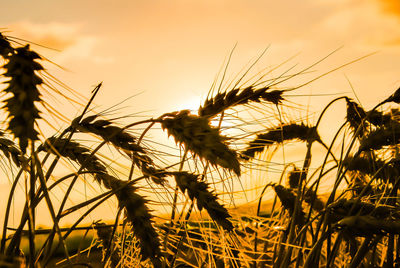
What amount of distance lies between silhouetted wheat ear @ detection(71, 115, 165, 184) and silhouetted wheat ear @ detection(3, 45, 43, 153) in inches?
8.3

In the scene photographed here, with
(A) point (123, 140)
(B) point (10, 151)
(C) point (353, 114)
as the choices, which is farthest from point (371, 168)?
(B) point (10, 151)

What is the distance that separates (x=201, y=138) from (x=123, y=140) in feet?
0.90

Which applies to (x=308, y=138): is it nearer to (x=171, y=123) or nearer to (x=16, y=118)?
(x=171, y=123)

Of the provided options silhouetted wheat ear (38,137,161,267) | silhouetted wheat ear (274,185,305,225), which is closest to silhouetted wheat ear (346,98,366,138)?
silhouetted wheat ear (274,185,305,225)

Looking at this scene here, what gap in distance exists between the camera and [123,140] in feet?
4.31

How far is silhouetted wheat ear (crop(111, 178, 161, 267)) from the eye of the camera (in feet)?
4.11

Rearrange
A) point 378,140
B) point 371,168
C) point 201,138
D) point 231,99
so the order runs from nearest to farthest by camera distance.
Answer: point 201,138 → point 231,99 → point 378,140 → point 371,168

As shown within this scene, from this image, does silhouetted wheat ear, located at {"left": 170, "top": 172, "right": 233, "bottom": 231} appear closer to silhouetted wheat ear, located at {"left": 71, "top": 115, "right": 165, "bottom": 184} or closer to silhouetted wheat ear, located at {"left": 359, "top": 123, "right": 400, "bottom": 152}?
silhouetted wheat ear, located at {"left": 71, "top": 115, "right": 165, "bottom": 184}

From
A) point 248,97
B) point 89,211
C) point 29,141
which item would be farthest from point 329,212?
point 29,141

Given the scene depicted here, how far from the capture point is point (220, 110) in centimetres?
138

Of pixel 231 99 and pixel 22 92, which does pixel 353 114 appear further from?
pixel 22 92

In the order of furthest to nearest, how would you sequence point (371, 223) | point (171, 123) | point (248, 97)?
1. point (248, 97)
2. point (371, 223)
3. point (171, 123)

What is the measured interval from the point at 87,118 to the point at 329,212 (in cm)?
92

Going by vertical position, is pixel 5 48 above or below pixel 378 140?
above
